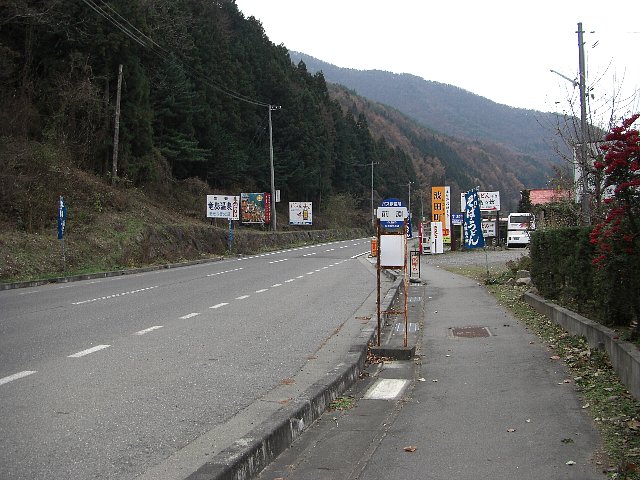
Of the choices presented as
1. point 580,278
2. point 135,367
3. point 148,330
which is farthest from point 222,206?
point 135,367

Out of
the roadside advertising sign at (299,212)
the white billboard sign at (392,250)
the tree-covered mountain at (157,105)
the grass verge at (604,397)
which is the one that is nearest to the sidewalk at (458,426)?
the grass verge at (604,397)

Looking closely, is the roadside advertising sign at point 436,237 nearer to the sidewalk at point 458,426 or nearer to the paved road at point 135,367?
the paved road at point 135,367

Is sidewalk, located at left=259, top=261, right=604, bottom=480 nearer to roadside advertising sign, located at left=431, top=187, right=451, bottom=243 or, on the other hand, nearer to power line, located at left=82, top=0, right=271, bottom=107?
power line, located at left=82, top=0, right=271, bottom=107

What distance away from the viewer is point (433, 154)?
5748 inches

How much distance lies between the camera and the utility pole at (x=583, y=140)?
13605 millimetres

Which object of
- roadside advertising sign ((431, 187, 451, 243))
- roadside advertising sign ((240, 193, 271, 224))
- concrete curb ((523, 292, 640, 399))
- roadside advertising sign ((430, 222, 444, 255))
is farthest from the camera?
roadside advertising sign ((240, 193, 271, 224))

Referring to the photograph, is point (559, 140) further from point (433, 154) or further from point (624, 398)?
point (433, 154)

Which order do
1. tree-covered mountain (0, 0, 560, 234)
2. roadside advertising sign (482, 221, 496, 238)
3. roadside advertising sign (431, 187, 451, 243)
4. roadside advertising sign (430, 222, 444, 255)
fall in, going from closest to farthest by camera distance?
tree-covered mountain (0, 0, 560, 234) → roadside advertising sign (430, 222, 444, 255) → roadside advertising sign (431, 187, 451, 243) → roadside advertising sign (482, 221, 496, 238)

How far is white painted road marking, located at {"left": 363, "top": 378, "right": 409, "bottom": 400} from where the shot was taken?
22.6 feet

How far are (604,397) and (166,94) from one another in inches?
1709

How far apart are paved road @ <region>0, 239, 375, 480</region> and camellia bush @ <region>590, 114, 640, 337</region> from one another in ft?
12.3

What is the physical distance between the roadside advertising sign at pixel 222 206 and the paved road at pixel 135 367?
27.9m

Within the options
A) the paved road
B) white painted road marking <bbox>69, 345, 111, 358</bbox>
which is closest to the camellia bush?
the paved road

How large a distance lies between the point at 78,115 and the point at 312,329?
28.9 m
